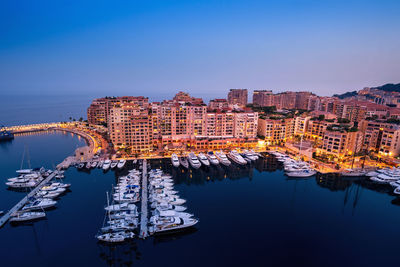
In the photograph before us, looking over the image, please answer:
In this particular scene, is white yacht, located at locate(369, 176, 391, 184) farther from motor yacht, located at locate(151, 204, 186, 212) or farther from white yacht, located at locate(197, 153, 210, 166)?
motor yacht, located at locate(151, 204, 186, 212)

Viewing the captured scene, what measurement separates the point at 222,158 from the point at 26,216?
4301 centimetres

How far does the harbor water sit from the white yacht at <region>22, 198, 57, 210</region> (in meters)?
1.31

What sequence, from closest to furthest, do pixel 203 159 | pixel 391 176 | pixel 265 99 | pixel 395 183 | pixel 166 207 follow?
pixel 166 207, pixel 395 183, pixel 391 176, pixel 203 159, pixel 265 99

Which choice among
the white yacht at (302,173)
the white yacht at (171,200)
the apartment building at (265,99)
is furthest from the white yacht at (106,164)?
the apartment building at (265,99)

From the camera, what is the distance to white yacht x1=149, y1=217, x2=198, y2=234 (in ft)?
98.5

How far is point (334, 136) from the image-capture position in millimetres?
57812

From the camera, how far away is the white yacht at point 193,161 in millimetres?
54425

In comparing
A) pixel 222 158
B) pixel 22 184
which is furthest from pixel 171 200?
pixel 22 184

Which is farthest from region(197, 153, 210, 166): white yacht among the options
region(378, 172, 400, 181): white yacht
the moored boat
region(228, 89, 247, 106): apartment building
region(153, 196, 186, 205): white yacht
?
region(228, 89, 247, 106): apartment building

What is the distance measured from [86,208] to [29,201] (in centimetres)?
1039

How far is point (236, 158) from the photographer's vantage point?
196ft

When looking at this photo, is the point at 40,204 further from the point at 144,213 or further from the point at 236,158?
the point at 236,158

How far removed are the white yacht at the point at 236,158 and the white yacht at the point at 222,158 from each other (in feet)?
8.37

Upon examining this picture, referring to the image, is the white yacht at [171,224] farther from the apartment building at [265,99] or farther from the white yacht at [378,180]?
the apartment building at [265,99]
